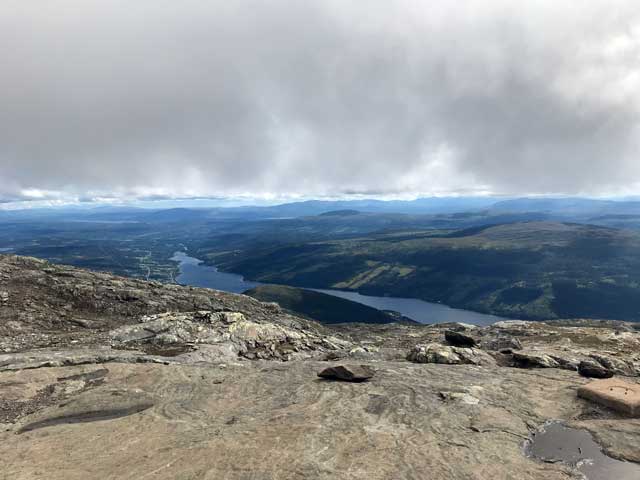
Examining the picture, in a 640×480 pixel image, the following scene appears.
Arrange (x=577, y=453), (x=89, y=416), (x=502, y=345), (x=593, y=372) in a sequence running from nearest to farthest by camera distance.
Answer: (x=577, y=453) < (x=89, y=416) < (x=593, y=372) < (x=502, y=345)

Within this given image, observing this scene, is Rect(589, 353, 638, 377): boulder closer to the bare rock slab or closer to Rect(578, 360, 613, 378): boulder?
Rect(578, 360, 613, 378): boulder

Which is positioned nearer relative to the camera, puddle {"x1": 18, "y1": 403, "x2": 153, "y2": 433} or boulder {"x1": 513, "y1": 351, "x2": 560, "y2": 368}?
puddle {"x1": 18, "y1": 403, "x2": 153, "y2": 433}

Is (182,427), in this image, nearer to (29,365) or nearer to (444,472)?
(444,472)

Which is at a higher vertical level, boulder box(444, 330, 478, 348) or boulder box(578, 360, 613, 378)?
boulder box(578, 360, 613, 378)

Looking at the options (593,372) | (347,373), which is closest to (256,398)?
(347,373)

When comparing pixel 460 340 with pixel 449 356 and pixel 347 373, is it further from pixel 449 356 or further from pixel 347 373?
pixel 347 373

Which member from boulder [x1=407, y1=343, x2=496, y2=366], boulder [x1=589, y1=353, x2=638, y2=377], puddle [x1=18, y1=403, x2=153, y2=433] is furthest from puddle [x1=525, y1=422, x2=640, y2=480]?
puddle [x1=18, y1=403, x2=153, y2=433]

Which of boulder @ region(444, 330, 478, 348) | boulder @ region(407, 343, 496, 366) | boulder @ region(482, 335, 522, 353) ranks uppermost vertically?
boulder @ region(407, 343, 496, 366)
